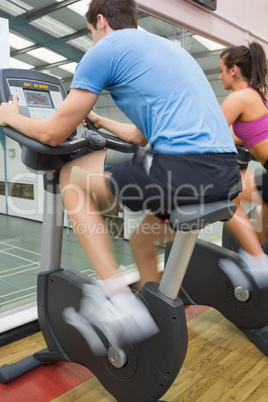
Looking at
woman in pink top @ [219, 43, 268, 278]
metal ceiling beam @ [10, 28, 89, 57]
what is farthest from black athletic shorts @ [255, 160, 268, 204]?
metal ceiling beam @ [10, 28, 89, 57]

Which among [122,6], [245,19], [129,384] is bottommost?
[129,384]

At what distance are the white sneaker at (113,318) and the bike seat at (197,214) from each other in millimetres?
339

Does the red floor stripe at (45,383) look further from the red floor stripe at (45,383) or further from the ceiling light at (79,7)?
the ceiling light at (79,7)

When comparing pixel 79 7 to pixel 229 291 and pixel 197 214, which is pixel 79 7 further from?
pixel 229 291

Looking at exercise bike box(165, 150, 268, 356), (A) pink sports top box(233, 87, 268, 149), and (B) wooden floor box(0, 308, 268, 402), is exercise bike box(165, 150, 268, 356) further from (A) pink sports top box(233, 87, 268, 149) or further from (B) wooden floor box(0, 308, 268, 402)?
(A) pink sports top box(233, 87, 268, 149)

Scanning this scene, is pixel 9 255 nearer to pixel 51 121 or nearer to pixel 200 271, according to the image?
pixel 200 271

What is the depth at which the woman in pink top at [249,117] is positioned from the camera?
2.04 metres

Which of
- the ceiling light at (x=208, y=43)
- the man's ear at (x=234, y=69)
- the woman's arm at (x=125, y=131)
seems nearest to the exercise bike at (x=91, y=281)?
the woman's arm at (x=125, y=131)

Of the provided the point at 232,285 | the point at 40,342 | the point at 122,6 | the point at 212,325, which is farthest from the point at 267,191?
the point at 40,342

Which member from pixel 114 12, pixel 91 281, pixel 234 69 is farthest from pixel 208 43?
pixel 91 281

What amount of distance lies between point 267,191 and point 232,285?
23.2 inches

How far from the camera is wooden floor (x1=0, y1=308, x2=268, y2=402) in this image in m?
1.57

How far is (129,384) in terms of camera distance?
1.36 metres

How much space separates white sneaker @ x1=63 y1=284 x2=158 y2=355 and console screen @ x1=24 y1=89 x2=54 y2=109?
753 millimetres
